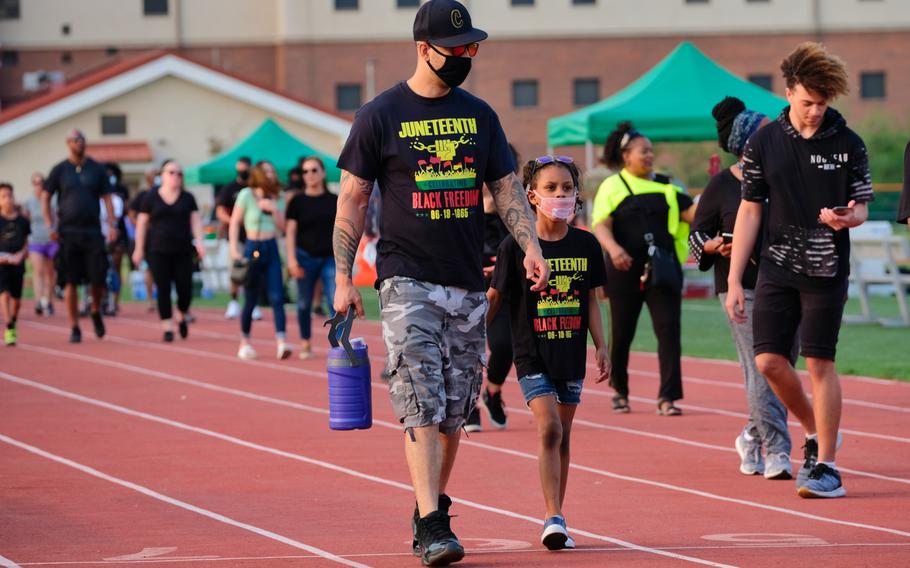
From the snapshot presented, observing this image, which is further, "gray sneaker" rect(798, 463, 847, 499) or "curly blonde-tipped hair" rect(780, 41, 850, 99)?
"gray sneaker" rect(798, 463, 847, 499)

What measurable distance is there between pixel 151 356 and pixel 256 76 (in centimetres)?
5252

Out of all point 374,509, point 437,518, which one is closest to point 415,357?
point 437,518

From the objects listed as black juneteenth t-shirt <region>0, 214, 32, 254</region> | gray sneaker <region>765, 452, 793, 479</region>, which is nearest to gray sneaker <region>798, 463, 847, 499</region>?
gray sneaker <region>765, 452, 793, 479</region>

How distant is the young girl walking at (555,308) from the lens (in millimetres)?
7379

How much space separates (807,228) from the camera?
8.45m

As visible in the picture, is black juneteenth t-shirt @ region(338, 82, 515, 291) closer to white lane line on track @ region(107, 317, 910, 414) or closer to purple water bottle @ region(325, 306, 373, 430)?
purple water bottle @ region(325, 306, 373, 430)

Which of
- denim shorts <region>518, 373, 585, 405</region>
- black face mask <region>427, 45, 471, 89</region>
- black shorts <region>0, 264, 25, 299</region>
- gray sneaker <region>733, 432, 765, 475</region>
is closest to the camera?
black face mask <region>427, 45, 471, 89</region>

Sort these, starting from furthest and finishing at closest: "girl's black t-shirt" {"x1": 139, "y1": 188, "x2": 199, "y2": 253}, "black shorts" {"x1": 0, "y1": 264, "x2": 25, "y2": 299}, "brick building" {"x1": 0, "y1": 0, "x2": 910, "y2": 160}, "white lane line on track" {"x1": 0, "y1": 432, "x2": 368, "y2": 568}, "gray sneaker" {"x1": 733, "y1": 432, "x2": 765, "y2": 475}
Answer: "brick building" {"x1": 0, "y1": 0, "x2": 910, "y2": 160} < "girl's black t-shirt" {"x1": 139, "y1": 188, "x2": 199, "y2": 253} < "black shorts" {"x1": 0, "y1": 264, "x2": 25, "y2": 299} < "gray sneaker" {"x1": 733, "y1": 432, "x2": 765, "y2": 475} < "white lane line on track" {"x1": 0, "y1": 432, "x2": 368, "y2": 568}

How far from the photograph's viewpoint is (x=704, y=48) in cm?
6694

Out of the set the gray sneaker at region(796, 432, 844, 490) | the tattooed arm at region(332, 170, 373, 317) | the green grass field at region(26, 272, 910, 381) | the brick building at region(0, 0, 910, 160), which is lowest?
the green grass field at region(26, 272, 910, 381)

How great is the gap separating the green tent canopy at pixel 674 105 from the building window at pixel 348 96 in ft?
147

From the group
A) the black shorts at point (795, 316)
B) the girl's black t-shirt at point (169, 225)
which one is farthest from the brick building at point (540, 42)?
the black shorts at point (795, 316)

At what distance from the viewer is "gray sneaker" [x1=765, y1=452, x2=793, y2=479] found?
367 inches

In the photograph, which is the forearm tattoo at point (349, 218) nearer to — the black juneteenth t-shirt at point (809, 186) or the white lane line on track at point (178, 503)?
the white lane line on track at point (178, 503)
